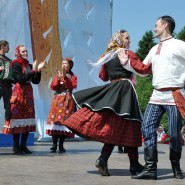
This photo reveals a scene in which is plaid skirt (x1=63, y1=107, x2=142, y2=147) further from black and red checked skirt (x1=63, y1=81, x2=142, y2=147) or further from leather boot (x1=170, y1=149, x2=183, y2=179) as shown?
leather boot (x1=170, y1=149, x2=183, y2=179)

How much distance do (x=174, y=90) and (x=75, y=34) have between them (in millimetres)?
6762

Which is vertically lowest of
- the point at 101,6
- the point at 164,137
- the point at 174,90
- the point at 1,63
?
the point at 164,137

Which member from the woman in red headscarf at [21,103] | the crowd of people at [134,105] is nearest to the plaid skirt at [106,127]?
the crowd of people at [134,105]

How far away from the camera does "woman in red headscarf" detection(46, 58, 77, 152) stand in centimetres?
617

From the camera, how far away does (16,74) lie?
5680 millimetres

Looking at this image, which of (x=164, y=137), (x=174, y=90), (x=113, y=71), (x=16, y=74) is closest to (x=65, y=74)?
(x=16, y=74)

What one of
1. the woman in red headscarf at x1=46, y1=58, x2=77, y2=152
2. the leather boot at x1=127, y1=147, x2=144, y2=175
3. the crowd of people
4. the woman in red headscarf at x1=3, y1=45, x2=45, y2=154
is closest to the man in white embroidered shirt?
the crowd of people

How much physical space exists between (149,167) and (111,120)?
19.5 inches

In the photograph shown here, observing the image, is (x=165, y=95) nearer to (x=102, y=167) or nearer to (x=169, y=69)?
(x=169, y=69)

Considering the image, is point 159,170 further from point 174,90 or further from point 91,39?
point 91,39

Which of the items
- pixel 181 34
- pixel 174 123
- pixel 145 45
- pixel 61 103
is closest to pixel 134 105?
pixel 174 123

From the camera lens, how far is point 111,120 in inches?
146

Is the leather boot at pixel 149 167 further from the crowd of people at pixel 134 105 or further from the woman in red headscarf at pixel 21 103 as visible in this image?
the woman in red headscarf at pixel 21 103

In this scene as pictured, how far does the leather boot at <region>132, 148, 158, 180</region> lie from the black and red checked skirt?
0.17m
